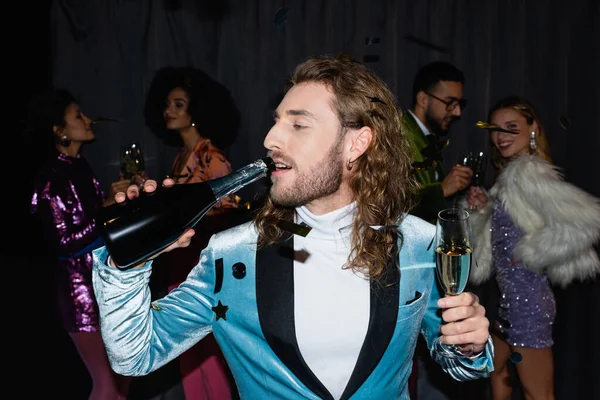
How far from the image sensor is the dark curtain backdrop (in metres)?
4.55

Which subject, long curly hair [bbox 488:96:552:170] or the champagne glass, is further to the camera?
long curly hair [bbox 488:96:552:170]

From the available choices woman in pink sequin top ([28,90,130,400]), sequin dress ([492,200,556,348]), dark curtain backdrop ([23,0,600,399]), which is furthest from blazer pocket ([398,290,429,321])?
dark curtain backdrop ([23,0,600,399])

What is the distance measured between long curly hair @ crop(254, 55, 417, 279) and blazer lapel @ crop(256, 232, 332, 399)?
44 millimetres

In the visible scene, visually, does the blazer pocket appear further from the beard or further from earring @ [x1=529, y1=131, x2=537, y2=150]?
earring @ [x1=529, y1=131, x2=537, y2=150]

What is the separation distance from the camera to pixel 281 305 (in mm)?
1691

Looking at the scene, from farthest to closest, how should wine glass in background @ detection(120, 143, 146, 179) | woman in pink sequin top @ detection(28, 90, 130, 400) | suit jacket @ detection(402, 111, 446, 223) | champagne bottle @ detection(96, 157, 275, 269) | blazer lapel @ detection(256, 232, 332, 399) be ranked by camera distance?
wine glass in background @ detection(120, 143, 146, 179)
woman in pink sequin top @ detection(28, 90, 130, 400)
suit jacket @ detection(402, 111, 446, 223)
blazer lapel @ detection(256, 232, 332, 399)
champagne bottle @ detection(96, 157, 275, 269)

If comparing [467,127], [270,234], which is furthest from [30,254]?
[270,234]

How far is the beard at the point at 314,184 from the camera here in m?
1.71

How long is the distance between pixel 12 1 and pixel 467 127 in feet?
10.5

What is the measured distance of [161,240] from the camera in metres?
1.64

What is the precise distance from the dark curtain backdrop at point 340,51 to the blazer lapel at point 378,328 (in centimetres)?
301

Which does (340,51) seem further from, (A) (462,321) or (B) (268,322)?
(A) (462,321)

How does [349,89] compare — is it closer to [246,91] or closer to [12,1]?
[246,91]

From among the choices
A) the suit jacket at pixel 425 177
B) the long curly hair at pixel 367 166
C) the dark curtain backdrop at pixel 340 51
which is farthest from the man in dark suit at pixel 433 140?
the long curly hair at pixel 367 166
